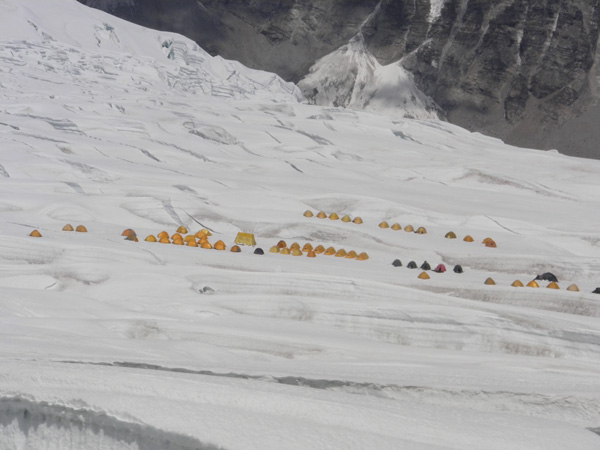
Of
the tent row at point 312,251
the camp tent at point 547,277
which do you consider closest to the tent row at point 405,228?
the tent row at point 312,251

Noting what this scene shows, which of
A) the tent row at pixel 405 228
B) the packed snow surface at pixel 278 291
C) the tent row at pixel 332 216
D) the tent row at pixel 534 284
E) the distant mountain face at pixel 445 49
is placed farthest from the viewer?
the distant mountain face at pixel 445 49

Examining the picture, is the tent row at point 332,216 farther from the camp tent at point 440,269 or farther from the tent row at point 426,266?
the camp tent at point 440,269

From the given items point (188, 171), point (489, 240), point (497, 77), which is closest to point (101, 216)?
point (188, 171)

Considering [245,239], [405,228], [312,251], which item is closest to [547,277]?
[312,251]

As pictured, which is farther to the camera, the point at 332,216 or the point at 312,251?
the point at 332,216

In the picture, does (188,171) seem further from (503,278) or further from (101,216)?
(503,278)

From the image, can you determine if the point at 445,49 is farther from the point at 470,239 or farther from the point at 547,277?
the point at 547,277

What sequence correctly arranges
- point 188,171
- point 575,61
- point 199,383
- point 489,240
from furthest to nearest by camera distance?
1. point 575,61
2. point 188,171
3. point 489,240
4. point 199,383
